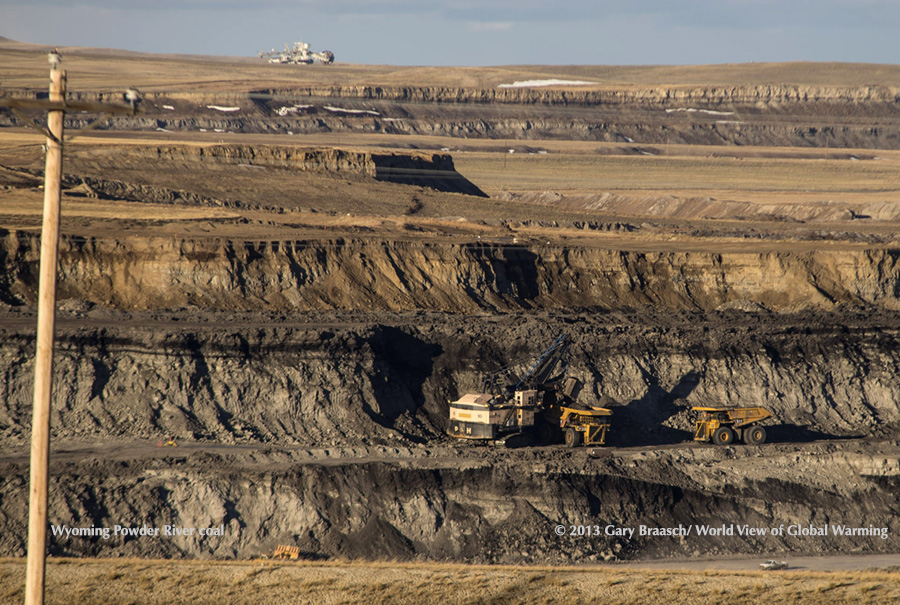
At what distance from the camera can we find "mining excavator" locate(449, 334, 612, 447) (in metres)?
32.5

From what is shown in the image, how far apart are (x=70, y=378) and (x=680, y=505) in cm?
2032

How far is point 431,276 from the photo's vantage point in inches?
1893

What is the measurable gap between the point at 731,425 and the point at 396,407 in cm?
1196

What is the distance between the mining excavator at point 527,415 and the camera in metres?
32.5

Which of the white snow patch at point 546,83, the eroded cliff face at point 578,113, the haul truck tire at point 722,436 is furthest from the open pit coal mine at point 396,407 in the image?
the white snow patch at point 546,83

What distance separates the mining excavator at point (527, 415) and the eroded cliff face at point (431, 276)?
12.8m

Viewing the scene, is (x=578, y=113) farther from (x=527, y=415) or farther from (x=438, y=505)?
(x=438, y=505)

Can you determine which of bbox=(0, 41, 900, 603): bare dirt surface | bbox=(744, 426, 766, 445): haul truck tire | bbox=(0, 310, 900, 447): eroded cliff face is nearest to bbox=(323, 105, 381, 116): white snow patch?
bbox=(0, 41, 900, 603): bare dirt surface

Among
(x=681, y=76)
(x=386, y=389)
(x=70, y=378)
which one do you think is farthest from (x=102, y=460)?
(x=681, y=76)

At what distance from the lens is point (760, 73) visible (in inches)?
7530

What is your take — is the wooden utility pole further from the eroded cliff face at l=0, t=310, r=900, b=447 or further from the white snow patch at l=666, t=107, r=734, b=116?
the white snow patch at l=666, t=107, r=734, b=116

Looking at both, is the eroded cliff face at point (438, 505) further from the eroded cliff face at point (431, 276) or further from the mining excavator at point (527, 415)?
the eroded cliff face at point (431, 276)

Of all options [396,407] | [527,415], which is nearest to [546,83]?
[396,407]

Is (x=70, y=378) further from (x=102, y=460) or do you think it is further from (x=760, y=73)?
(x=760, y=73)
